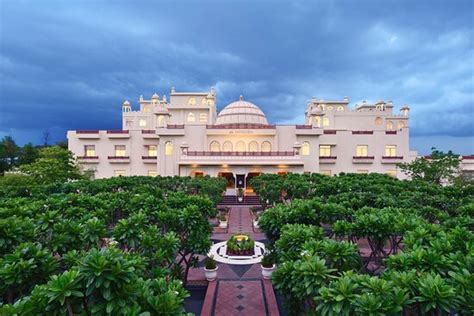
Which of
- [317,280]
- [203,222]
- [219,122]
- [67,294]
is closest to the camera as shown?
[67,294]

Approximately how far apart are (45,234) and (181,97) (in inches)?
1418

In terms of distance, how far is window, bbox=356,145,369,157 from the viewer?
112 ft

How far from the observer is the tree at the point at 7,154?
40312mm

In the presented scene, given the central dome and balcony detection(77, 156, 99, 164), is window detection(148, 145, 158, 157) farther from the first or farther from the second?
the central dome

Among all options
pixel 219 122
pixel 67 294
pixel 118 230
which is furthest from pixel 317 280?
pixel 219 122

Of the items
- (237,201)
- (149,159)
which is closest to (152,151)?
(149,159)

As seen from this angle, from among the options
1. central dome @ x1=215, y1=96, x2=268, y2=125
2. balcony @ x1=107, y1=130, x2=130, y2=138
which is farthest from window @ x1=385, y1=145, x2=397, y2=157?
balcony @ x1=107, y1=130, x2=130, y2=138

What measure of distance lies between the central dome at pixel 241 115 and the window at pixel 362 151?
45.2ft

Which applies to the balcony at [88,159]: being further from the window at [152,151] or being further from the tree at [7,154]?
the tree at [7,154]

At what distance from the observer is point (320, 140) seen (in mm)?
34344

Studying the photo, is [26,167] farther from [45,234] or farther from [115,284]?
[115,284]

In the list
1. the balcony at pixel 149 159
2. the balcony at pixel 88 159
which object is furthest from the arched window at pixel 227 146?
the balcony at pixel 88 159

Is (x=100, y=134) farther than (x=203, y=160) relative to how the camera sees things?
Yes

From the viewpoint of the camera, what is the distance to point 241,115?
121 feet
